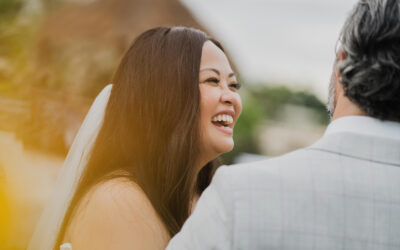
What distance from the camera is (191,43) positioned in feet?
8.13

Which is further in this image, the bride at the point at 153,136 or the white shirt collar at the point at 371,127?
the bride at the point at 153,136

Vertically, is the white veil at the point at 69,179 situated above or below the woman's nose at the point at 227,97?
below

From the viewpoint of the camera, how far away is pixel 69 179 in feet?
8.05

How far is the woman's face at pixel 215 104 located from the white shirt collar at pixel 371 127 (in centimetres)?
101

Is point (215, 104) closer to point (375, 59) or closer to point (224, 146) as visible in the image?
point (224, 146)

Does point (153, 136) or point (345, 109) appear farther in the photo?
point (153, 136)

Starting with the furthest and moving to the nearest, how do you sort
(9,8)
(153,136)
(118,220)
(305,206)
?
(9,8) → (153,136) → (118,220) → (305,206)

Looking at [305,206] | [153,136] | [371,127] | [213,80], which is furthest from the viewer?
[213,80]

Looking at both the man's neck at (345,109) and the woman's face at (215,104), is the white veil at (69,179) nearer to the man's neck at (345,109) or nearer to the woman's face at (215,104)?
the woman's face at (215,104)

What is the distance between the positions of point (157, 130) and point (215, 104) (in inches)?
12.5

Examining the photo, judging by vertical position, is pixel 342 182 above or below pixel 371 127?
below

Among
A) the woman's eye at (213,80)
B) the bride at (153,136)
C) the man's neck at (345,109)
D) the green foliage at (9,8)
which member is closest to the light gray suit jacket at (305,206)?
the man's neck at (345,109)

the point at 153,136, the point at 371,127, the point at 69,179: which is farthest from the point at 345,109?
the point at 69,179

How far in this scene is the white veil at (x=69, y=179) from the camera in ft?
7.86
